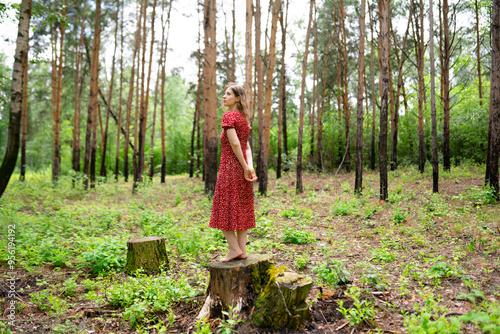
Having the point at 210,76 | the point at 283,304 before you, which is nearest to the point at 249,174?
the point at 283,304

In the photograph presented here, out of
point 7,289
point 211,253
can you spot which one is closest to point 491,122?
point 211,253

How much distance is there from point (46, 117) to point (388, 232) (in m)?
26.9

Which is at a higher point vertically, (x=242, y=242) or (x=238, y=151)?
(x=238, y=151)

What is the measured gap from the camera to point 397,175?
46.5ft

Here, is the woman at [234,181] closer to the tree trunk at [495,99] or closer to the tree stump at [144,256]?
the tree stump at [144,256]

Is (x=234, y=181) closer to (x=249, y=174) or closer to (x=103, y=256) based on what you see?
(x=249, y=174)

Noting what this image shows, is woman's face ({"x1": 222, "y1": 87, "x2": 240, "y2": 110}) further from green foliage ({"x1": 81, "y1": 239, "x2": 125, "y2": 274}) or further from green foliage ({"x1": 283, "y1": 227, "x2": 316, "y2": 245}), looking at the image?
green foliage ({"x1": 283, "y1": 227, "x2": 316, "y2": 245})

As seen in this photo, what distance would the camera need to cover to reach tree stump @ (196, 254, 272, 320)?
11.2ft

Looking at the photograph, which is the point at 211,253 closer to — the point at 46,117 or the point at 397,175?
the point at 397,175

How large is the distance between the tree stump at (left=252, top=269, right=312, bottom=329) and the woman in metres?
→ 0.63

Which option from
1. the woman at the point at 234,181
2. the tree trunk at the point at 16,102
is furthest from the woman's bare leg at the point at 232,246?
the tree trunk at the point at 16,102

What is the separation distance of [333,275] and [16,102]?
6.04 meters

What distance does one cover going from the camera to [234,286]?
3.41 metres

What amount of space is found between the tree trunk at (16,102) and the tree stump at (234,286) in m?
4.33
